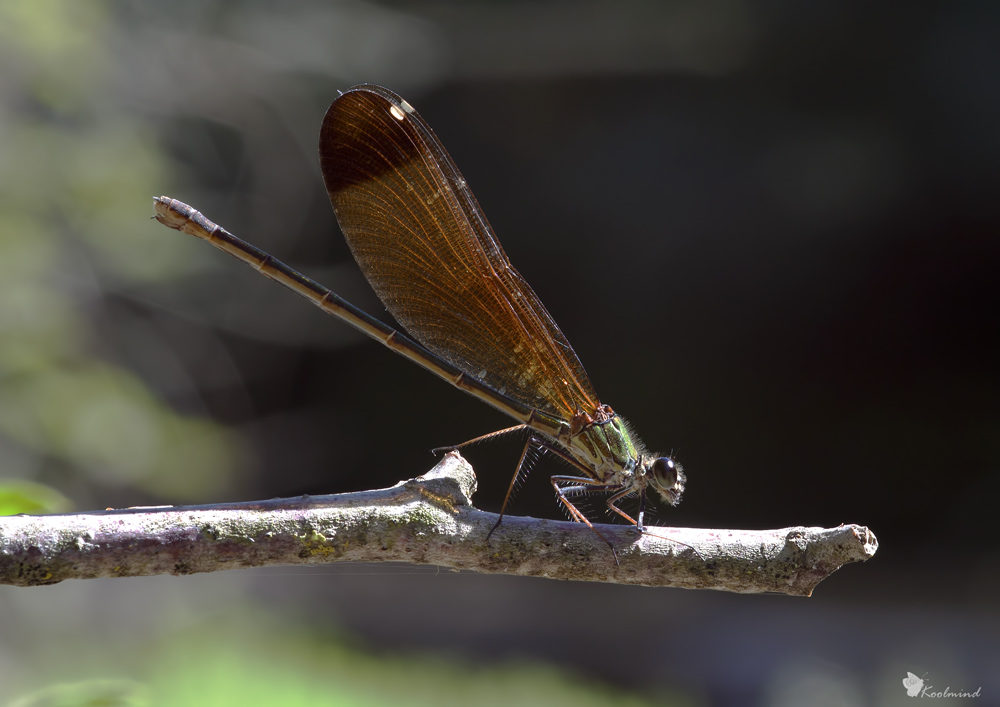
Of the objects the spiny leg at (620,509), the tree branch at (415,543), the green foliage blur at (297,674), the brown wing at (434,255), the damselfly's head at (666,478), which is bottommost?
the green foliage blur at (297,674)

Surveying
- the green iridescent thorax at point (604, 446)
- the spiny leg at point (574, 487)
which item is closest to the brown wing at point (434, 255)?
the green iridescent thorax at point (604, 446)

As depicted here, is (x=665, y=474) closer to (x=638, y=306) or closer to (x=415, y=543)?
(x=415, y=543)

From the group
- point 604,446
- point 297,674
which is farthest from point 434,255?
point 297,674

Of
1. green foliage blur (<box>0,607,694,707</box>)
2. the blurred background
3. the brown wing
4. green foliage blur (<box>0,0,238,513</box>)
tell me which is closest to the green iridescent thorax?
the brown wing

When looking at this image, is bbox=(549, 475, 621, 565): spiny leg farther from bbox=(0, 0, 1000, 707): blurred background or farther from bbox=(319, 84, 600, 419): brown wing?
bbox=(0, 0, 1000, 707): blurred background

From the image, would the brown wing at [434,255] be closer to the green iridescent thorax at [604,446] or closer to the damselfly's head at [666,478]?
the green iridescent thorax at [604,446]

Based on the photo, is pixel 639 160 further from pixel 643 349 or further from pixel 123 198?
pixel 123 198

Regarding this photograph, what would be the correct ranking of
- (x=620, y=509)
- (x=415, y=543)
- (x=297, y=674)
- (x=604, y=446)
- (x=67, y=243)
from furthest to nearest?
1. (x=67, y=243)
2. (x=297, y=674)
3. (x=604, y=446)
4. (x=620, y=509)
5. (x=415, y=543)
